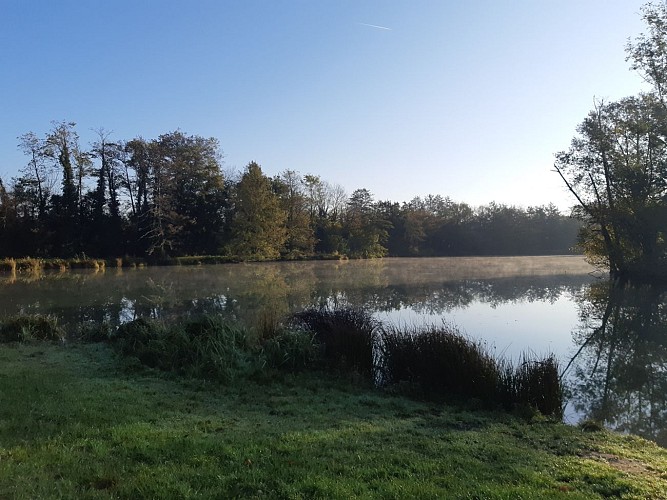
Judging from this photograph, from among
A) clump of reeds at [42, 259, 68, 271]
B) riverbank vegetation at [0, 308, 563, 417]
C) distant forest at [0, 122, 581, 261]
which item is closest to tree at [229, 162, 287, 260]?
distant forest at [0, 122, 581, 261]

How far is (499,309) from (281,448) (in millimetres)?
13606

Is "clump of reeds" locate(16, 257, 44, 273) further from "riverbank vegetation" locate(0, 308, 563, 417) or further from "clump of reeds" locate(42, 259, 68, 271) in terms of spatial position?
"riverbank vegetation" locate(0, 308, 563, 417)

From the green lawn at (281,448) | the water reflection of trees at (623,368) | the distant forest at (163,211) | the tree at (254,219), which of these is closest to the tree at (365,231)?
the distant forest at (163,211)

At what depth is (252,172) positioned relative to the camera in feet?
142

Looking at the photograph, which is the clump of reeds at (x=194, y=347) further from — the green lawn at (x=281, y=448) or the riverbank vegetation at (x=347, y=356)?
the green lawn at (x=281, y=448)

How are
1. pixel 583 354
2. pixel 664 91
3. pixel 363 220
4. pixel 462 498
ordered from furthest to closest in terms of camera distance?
pixel 363 220
pixel 664 91
pixel 583 354
pixel 462 498

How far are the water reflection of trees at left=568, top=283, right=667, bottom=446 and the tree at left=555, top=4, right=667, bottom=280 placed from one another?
36.3ft

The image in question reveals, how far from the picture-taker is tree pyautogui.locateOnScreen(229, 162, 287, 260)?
1671 inches

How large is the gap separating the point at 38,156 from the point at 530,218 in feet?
193

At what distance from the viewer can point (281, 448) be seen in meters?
3.74

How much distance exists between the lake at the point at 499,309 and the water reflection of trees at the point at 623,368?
0.06ft

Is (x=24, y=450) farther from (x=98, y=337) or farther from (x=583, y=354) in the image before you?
(x=583, y=354)

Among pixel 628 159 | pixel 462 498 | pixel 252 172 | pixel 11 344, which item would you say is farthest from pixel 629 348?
pixel 252 172

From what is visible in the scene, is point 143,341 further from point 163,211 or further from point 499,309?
point 163,211
